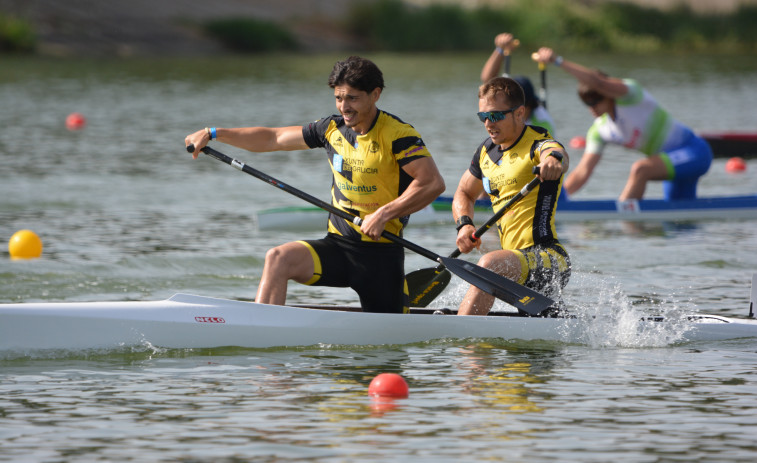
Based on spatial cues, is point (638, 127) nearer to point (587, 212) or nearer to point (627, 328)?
point (587, 212)

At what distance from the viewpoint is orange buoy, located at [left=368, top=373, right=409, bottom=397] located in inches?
246

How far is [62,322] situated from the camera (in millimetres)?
6941

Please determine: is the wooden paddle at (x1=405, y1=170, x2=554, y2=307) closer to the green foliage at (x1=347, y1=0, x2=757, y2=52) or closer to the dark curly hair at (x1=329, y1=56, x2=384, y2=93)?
the dark curly hair at (x1=329, y1=56, x2=384, y2=93)

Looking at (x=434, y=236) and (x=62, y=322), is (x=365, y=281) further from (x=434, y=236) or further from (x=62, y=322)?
(x=434, y=236)

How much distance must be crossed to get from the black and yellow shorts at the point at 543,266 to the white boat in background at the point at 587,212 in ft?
17.0

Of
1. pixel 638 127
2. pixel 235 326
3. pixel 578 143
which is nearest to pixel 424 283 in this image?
pixel 235 326

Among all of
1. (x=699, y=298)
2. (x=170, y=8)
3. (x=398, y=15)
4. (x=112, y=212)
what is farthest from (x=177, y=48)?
(x=699, y=298)

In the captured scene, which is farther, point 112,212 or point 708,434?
point 112,212

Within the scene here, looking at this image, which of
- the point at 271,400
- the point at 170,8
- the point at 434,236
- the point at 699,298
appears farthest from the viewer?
the point at 170,8

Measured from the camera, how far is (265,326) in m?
7.15

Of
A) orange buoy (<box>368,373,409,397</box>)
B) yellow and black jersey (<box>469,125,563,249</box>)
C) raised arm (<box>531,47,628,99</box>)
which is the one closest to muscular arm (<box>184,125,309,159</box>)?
yellow and black jersey (<box>469,125,563,249</box>)

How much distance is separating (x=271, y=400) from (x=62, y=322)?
4.76 ft

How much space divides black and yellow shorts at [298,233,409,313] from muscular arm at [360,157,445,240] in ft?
0.76

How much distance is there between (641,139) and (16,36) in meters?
33.3
